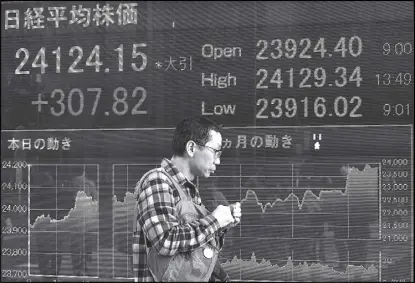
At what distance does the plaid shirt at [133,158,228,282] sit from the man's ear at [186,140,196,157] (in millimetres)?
232

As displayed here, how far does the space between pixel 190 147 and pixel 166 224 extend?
0.44 m

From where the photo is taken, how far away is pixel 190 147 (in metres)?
3.73

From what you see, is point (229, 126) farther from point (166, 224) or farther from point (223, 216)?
point (166, 224)

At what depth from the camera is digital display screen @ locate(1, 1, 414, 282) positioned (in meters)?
5.98

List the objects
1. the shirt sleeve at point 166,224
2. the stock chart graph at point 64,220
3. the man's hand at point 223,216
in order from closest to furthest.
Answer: the shirt sleeve at point 166,224
the man's hand at point 223,216
the stock chart graph at point 64,220

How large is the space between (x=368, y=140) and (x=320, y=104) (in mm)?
416

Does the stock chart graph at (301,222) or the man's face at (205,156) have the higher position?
the man's face at (205,156)

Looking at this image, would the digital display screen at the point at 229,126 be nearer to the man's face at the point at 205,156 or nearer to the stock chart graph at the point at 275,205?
the stock chart graph at the point at 275,205

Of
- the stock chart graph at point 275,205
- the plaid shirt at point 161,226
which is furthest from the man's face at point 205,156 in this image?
the stock chart graph at point 275,205

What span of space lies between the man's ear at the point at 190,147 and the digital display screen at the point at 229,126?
240 centimetres

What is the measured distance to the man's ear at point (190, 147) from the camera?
3.73 m

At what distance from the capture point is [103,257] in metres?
6.38

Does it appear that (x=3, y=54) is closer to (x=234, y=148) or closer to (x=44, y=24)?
(x=44, y=24)
